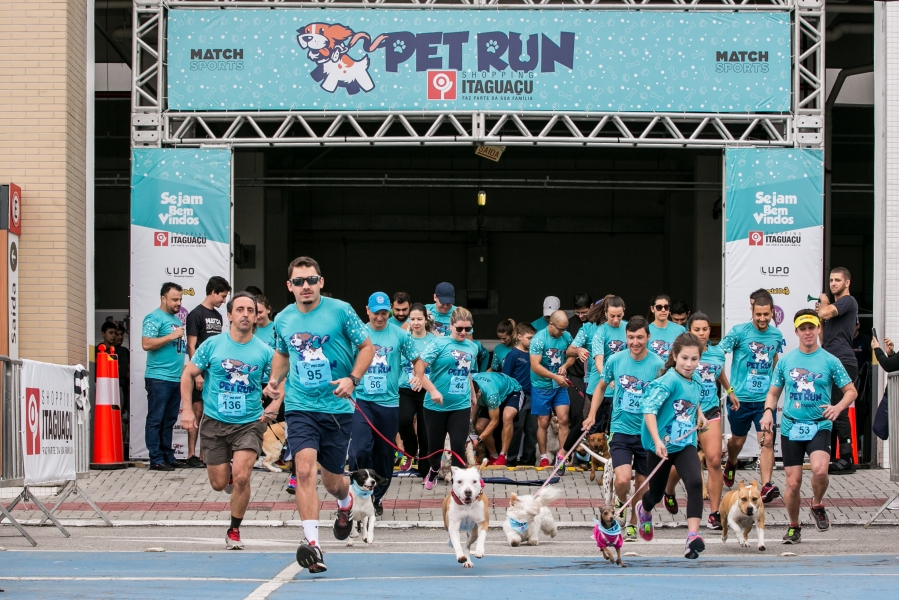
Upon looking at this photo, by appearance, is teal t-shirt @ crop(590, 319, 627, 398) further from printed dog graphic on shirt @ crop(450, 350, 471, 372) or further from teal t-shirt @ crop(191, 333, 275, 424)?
teal t-shirt @ crop(191, 333, 275, 424)

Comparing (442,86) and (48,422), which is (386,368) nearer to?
(48,422)

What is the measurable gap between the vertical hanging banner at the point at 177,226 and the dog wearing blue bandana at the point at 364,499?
5.62m

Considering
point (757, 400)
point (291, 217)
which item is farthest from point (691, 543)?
point (291, 217)

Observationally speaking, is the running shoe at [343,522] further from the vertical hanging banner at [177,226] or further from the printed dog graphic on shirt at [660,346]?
the vertical hanging banner at [177,226]

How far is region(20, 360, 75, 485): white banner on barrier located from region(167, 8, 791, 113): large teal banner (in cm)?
540

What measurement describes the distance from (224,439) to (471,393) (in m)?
3.77

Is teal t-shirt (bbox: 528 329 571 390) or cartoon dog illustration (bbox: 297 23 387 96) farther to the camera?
cartoon dog illustration (bbox: 297 23 387 96)

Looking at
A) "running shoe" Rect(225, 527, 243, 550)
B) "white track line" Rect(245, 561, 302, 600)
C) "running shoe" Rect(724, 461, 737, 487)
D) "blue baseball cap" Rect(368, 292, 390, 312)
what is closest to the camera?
"white track line" Rect(245, 561, 302, 600)

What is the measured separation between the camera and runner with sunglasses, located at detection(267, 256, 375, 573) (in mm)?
8406

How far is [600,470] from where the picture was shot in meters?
14.2

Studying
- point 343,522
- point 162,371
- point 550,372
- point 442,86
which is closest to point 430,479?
point 550,372

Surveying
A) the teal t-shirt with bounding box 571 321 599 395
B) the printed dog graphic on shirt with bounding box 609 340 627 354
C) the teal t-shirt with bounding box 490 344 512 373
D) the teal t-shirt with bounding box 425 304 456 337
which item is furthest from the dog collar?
the teal t-shirt with bounding box 490 344 512 373

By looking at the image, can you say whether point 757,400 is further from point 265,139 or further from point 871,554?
point 265,139

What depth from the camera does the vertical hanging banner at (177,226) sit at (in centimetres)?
1534
